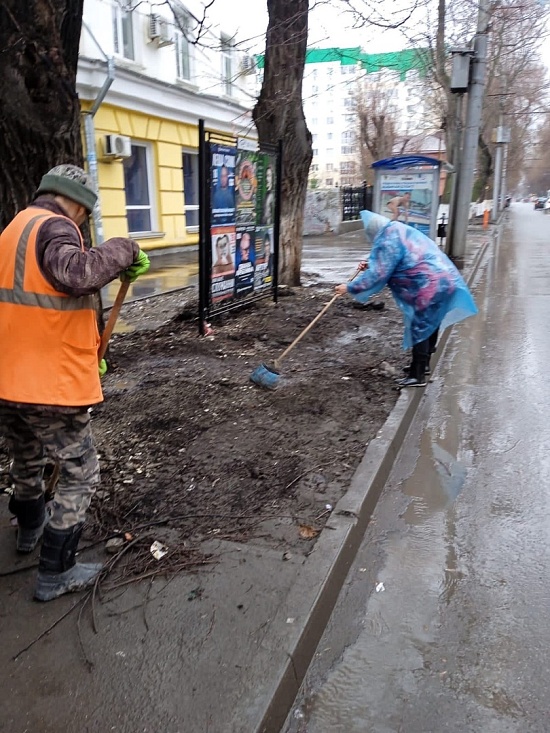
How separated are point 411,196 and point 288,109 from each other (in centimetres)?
339

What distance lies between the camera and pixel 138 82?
588 inches

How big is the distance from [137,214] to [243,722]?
15.8 metres

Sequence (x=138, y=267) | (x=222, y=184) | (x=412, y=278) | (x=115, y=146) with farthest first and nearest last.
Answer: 1. (x=115, y=146)
2. (x=222, y=184)
3. (x=412, y=278)
4. (x=138, y=267)

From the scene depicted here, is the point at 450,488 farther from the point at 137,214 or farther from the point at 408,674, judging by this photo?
the point at 137,214

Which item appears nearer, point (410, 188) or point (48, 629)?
point (48, 629)

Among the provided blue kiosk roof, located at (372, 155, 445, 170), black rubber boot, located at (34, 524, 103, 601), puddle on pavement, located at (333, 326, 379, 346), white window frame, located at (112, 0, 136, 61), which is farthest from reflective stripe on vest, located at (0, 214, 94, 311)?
white window frame, located at (112, 0, 136, 61)

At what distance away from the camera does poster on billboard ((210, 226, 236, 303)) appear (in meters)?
7.35

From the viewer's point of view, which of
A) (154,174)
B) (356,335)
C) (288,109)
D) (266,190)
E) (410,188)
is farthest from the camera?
(154,174)

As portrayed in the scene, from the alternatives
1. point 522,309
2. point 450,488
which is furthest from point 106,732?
point 522,309

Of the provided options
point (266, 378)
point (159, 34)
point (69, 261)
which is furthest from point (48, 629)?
point (159, 34)

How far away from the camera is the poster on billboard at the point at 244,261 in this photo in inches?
312

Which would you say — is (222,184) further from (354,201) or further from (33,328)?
(354,201)

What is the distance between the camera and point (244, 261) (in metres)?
8.08

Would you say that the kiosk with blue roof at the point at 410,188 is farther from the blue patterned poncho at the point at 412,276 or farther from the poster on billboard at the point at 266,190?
the blue patterned poncho at the point at 412,276
